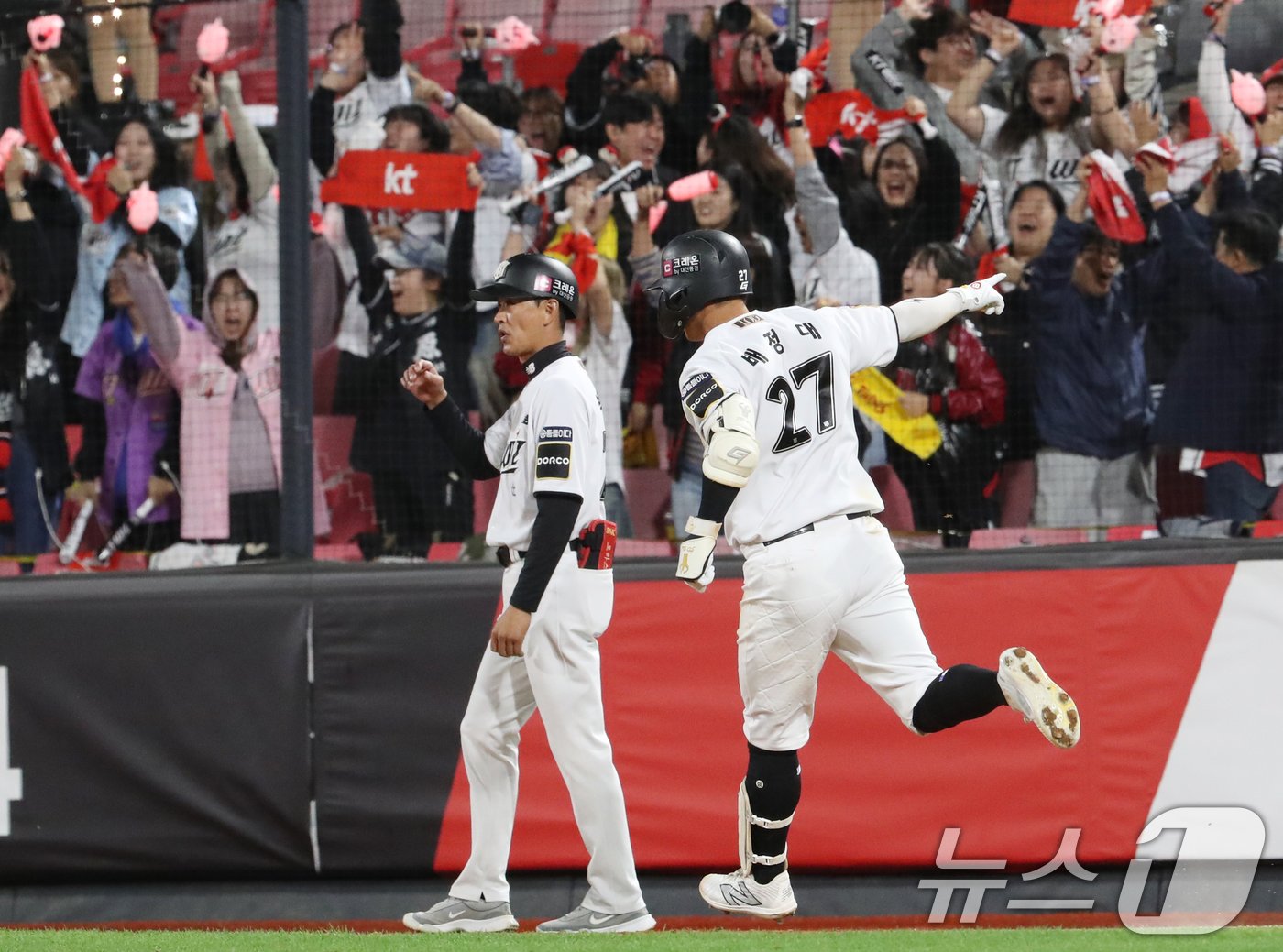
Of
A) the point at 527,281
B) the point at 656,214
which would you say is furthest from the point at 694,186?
the point at 527,281

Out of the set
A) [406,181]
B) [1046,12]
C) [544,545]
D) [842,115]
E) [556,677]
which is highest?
[1046,12]

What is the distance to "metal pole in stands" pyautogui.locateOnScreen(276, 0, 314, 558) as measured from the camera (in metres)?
5.36

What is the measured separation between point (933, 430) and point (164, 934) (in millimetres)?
3312

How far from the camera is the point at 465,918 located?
429cm

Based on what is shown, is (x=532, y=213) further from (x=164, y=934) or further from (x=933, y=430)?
(x=164, y=934)

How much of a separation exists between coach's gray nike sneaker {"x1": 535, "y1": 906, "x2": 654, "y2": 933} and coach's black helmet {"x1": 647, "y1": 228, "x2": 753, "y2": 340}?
1.65 m

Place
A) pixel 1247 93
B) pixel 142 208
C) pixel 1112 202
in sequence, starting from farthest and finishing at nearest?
pixel 142 208
pixel 1112 202
pixel 1247 93

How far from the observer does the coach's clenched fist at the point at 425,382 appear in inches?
174

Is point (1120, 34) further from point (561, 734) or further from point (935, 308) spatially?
point (561, 734)

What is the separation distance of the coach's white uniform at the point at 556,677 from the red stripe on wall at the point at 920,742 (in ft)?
3.01

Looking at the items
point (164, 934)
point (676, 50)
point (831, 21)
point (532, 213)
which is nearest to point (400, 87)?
point (532, 213)

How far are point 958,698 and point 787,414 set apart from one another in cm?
86

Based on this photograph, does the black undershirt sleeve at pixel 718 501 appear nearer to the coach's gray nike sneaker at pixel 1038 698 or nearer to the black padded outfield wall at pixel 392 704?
the coach's gray nike sneaker at pixel 1038 698

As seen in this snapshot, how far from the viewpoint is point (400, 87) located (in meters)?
6.51
